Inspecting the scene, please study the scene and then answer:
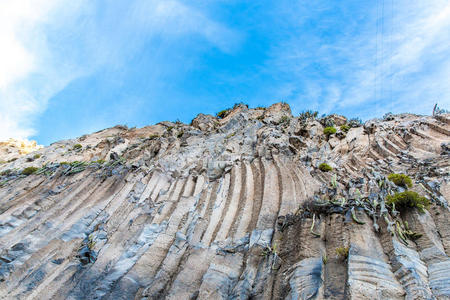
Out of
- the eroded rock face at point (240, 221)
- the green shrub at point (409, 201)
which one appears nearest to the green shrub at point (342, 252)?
the eroded rock face at point (240, 221)

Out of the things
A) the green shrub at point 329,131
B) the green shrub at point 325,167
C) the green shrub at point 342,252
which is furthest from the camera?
the green shrub at point 329,131

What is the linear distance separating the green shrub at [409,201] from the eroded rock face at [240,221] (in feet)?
1.07

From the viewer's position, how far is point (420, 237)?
12.1 metres

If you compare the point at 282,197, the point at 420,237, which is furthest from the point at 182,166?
the point at 420,237

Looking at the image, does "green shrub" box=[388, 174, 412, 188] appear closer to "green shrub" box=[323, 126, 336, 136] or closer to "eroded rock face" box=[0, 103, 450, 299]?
"eroded rock face" box=[0, 103, 450, 299]

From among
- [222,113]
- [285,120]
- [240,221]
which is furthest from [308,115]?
[240,221]

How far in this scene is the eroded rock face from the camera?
37.1 feet

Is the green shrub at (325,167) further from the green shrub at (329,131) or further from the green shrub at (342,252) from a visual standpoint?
the green shrub at (342,252)

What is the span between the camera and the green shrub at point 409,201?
13733 mm

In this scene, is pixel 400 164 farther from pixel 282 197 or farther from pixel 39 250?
pixel 39 250

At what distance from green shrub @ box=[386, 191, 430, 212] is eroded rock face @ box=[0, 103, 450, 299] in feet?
1.07

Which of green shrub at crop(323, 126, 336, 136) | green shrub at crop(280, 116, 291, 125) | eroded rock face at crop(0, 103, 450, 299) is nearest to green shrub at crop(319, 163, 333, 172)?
eroded rock face at crop(0, 103, 450, 299)

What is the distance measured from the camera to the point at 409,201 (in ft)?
45.4

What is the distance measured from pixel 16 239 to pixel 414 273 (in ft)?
78.4
